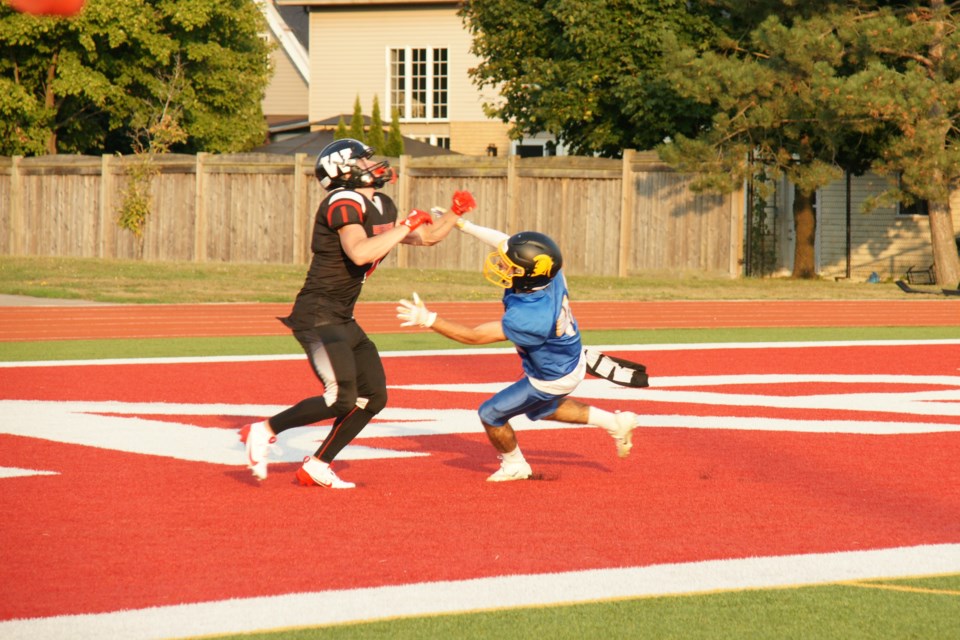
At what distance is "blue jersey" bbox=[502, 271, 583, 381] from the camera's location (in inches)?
296

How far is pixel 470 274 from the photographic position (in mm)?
27797

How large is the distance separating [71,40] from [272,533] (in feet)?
108

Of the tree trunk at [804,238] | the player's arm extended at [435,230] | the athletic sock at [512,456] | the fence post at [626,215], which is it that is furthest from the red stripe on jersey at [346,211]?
the tree trunk at [804,238]

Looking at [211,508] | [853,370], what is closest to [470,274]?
[853,370]

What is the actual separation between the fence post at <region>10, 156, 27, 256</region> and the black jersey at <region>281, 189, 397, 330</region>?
28.0 meters

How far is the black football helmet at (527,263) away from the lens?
746 cm

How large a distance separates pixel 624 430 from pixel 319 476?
A: 177cm

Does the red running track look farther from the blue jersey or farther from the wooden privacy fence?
the blue jersey

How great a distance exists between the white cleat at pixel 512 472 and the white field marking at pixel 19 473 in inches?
102

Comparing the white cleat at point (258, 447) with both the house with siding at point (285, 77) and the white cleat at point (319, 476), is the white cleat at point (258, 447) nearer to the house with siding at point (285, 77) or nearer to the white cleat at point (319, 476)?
the white cleat at point (319, 476)

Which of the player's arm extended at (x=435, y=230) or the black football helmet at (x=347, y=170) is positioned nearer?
A: the player's arm extended at (x=435, y=230)

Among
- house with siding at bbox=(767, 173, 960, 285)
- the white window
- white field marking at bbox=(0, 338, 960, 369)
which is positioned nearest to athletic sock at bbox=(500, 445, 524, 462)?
white field marking at bbox=(0, 338, 960, 369)

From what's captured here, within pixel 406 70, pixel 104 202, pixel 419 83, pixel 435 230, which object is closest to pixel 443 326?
pixel 435 230

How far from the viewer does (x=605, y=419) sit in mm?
8148
